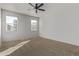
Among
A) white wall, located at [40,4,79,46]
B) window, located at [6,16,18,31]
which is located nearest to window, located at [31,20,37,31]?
white wall, located at [40,4,79,46]

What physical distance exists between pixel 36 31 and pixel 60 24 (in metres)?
0.57

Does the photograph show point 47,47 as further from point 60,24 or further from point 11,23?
point 11,23

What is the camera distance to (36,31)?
1979mm

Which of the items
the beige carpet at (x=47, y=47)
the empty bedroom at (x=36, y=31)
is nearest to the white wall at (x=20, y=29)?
A: the empty bedroom at (x=36, y=31)

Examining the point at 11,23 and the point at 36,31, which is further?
the point at 36,31

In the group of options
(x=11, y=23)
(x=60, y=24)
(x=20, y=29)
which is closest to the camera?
(x=11, y=23)

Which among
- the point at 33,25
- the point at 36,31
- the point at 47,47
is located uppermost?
the point at 33,25

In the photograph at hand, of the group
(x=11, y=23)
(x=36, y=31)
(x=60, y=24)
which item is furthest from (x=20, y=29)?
(x=60, y=24)

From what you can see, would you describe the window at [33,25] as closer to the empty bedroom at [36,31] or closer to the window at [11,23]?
the empty bedroom at [36,31]

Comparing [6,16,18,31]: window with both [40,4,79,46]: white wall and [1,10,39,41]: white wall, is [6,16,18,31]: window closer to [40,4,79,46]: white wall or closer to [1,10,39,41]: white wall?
[1,10,39,41]: white wall

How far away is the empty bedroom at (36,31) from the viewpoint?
6.19ft

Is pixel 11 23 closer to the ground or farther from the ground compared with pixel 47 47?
farther from the ground

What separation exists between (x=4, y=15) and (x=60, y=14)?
1.24 meters

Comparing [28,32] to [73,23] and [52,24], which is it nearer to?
[52,24]
